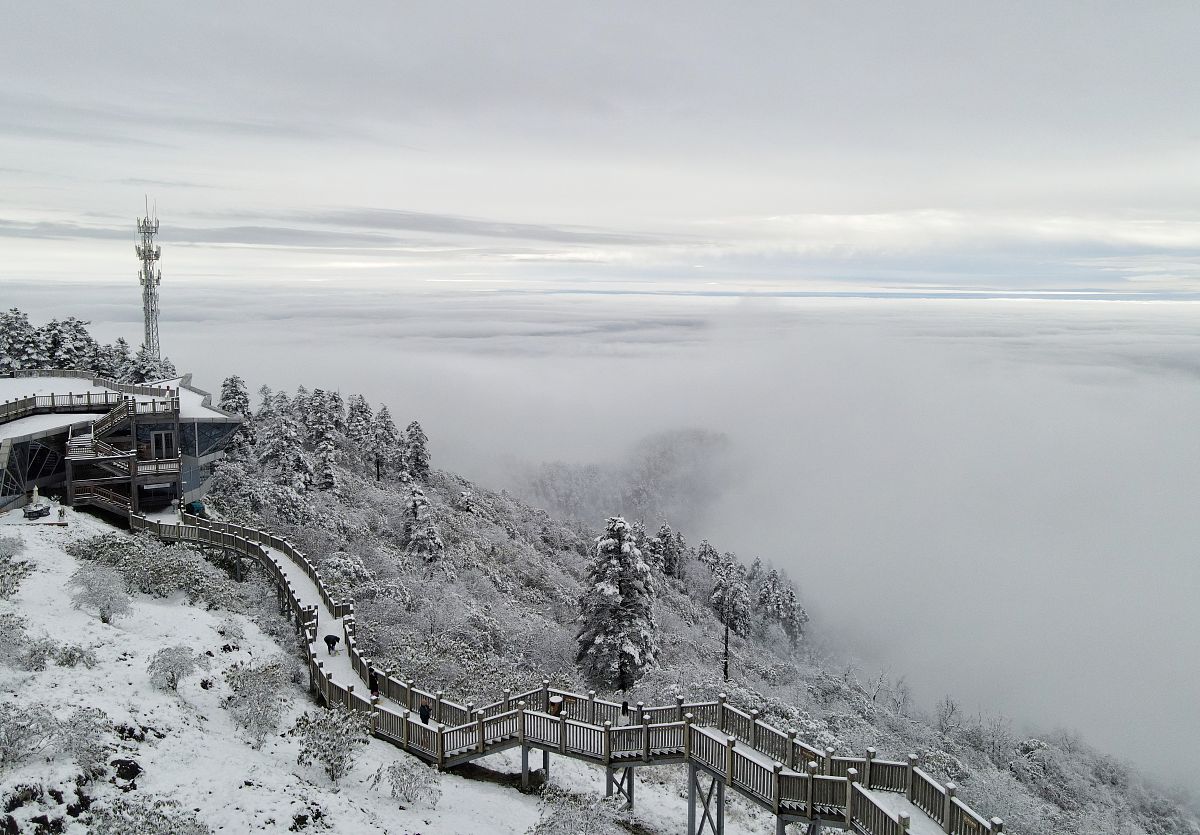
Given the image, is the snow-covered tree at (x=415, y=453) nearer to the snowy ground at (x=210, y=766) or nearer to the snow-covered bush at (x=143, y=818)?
the snowy ground at (x=210, y=766)

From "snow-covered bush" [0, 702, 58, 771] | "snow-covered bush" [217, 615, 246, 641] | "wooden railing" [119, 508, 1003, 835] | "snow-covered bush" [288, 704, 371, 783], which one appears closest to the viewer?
"snow-covered bush" [0, 702, 58, 771]

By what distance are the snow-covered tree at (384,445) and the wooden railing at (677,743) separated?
194 feet

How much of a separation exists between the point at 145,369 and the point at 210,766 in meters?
63.3

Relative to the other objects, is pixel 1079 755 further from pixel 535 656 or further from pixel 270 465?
pixel 270 465

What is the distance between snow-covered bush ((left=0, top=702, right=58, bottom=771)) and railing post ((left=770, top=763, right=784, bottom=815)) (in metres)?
13.7

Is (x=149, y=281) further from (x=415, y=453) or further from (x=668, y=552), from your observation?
(x=668, y=552)

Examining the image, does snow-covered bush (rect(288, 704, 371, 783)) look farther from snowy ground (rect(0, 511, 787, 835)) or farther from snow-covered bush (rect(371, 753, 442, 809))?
snow-covered bush (rect(371, 753, 442, 809))

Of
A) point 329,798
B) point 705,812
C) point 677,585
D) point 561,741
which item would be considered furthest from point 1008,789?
point 677,585

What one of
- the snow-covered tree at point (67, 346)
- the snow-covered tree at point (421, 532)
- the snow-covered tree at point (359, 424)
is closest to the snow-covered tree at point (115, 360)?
the snow-covered tree at point (67, 346)

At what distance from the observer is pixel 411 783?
1520 cm

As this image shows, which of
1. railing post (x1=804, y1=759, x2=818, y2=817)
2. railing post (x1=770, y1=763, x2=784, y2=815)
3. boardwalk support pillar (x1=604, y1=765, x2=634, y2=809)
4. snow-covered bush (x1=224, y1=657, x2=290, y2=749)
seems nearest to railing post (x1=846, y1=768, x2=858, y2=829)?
railing post (x1=804, y1=759, x2=818, y2=817)

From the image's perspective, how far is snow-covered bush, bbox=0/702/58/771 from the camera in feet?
39.2

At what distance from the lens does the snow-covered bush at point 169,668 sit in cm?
1641

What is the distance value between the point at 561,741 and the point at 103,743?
9742 mm
